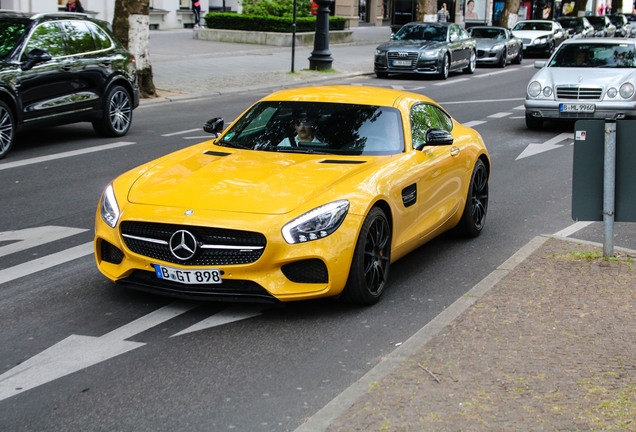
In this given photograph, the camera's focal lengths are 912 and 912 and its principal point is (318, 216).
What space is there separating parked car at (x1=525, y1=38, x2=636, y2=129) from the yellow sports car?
875 cm

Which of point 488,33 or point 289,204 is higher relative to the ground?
point 488,33

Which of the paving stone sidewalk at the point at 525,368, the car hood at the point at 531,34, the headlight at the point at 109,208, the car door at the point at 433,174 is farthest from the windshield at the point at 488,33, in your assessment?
the headlight at the point at 109,208

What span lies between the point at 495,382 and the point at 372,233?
185 cm

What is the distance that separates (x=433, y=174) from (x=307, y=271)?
1942 mm

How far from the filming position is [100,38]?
14664mm

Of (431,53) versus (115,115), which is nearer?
(115,115)

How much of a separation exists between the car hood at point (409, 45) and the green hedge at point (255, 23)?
9548 millimetres

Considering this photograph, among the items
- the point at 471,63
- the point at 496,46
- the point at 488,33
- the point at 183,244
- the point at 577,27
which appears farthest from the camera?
the point at 577,27

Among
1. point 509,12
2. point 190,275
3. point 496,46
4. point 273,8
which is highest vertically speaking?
point 509,12

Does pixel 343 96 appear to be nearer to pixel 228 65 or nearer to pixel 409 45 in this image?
pixel 409 45

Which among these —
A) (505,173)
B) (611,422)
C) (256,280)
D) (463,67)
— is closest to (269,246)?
(256,280)

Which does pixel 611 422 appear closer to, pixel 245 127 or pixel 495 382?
pixel 495 382

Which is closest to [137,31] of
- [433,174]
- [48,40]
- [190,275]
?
[48,40]

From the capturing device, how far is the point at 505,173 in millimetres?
12367
